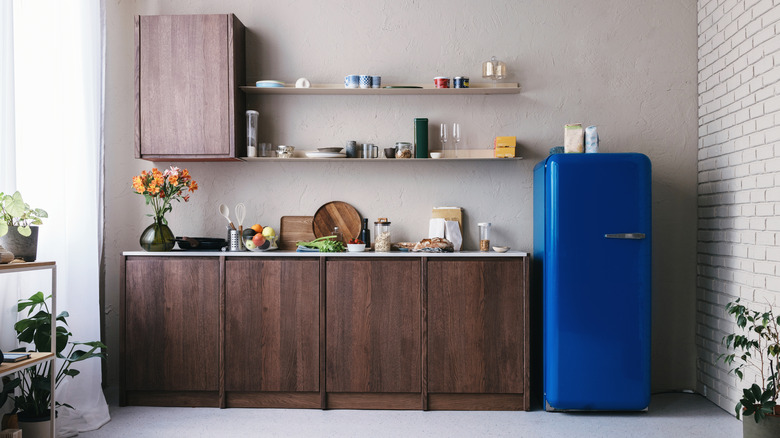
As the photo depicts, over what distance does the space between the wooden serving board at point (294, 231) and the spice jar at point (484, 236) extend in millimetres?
1255

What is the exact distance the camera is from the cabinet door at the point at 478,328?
3471 mm

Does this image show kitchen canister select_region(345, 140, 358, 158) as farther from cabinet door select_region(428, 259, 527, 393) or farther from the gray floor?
the gray floor

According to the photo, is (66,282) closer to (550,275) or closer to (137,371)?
(137,371)

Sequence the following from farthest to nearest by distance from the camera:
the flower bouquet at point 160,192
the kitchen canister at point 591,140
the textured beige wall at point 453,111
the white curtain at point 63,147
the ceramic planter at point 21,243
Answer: the textured beige wall at point 453,111 → the flower bouquet at point 160,192 → the kitchen canister at point 591,140 → the white curtain at point 63,147 → the ceramic planter at point 21,243

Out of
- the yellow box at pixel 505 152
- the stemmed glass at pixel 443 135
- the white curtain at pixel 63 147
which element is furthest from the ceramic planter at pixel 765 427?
the white curtain at pixel 63 147

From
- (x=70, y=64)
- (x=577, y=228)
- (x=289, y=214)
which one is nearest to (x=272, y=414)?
(x=289, y=214)

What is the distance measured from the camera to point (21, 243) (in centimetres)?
262

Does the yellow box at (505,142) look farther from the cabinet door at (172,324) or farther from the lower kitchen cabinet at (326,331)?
the cabinet door at (172,324)

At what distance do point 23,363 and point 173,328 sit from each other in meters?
1.08

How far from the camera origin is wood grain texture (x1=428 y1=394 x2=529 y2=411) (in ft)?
11.5

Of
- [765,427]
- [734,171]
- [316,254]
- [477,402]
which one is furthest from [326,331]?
[734,171]

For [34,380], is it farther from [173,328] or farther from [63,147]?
[63,147]

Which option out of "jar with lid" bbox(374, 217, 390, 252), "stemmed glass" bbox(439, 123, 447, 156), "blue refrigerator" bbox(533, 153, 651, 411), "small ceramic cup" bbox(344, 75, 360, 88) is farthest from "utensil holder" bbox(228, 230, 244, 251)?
"blue refrigerator" bbox(533, 153, 651, 411)

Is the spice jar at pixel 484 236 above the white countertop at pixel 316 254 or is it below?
above
